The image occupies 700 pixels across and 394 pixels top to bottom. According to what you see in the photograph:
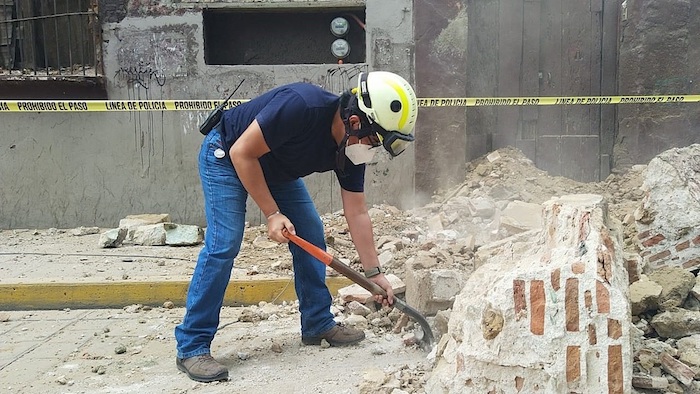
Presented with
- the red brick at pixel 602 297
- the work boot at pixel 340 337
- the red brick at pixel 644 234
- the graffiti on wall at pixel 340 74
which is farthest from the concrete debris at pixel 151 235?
the red brick at pixel 602 297

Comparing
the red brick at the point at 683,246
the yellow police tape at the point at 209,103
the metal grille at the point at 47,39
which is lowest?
the red brick at the point at 683,246

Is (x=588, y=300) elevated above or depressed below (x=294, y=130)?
below

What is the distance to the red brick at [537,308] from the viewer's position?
225cm

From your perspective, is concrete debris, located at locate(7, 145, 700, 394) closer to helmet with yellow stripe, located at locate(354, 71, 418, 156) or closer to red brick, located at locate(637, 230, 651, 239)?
red brick, located at locate(637, 230, 651, 239)

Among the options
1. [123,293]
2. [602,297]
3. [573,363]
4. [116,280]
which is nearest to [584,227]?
[602,297]

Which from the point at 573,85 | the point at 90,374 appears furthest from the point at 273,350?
the point at 573,85

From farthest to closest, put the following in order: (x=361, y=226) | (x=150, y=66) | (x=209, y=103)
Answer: (x=150, y=66) < (x=209, y=103) < (x=361, y=226)

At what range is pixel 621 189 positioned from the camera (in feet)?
24.2

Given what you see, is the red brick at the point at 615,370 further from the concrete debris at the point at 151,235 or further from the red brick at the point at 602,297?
the concrete debris at the point at 151,235

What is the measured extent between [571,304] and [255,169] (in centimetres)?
160

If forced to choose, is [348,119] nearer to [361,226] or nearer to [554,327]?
[361,226]

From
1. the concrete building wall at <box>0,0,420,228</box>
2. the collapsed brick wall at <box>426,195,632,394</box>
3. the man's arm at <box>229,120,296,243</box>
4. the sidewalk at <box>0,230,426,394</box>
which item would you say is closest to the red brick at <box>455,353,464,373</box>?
the collapsed brick wall at <box>426,195,632,394</box>

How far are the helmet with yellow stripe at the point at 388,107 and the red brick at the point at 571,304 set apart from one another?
1.10 m

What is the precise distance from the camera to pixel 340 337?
3.77 metres
